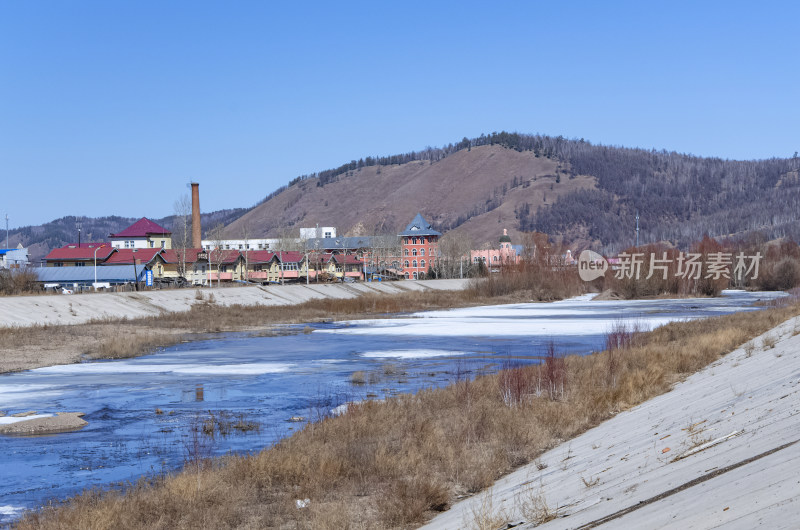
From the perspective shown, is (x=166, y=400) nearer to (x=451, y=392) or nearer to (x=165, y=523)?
(x=451, y=392)

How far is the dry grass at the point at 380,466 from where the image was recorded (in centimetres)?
1138

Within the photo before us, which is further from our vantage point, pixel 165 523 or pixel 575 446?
pixel 575 446

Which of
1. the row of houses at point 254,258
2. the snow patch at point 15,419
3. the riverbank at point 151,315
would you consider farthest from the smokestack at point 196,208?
the snow patch at point 15,419

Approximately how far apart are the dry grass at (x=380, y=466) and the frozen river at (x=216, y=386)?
6.33ft

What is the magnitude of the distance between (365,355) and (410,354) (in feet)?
6.51

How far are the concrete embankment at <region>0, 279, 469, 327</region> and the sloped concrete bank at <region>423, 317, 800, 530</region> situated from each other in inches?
1839

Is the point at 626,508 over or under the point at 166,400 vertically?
over

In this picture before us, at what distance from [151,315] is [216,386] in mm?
38571

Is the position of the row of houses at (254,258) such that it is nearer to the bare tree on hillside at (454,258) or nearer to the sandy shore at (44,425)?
the bare tree on hillside at (454,258)

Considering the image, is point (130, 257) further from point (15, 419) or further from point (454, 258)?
point (15, 419)

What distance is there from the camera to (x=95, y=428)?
66.7 ft

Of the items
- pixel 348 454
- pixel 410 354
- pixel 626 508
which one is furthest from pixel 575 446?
pixel 410 354

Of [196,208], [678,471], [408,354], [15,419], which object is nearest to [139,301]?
[408,354]

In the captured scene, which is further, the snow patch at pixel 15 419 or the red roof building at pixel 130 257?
the red roof building at pixel 130 257
